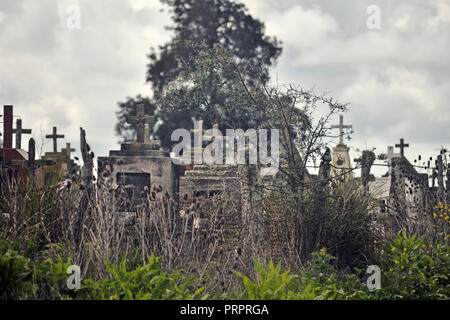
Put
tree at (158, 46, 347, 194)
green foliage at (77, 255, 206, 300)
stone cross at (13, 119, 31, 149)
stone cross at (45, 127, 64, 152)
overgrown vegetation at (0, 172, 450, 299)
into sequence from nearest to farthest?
green foliage at (77, 255, 206, 300) < overgrown vegetation at (0, 172, 450, 299) < tree at (158, 46, 347, 194) < stone cross at (13, 119, 31, 149) < stone cross at (45, 127, 64, 152)

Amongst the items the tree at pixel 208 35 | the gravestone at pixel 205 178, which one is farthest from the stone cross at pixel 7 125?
the gravestone at pixel 205 178

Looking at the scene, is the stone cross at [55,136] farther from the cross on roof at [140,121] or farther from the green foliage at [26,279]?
the green foliage at [26,279]

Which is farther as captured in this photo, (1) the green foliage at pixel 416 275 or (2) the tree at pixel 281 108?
(2) the tree at pixel 281 108

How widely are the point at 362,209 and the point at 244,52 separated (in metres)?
16.8

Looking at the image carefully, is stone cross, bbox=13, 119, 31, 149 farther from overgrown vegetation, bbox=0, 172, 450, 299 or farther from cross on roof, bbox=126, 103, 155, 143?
overgrown vegetation, bbox=0, 172, 450, 299

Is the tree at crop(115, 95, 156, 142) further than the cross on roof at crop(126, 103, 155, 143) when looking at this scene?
Yes

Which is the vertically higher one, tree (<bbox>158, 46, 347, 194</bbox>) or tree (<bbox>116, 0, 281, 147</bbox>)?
tree (<bbox>116, 0, 281, 147</bbox>)

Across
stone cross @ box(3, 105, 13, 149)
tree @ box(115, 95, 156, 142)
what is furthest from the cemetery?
tree @ box(115, 95, 156, 142)

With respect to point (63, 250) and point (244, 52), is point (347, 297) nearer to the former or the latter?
point (63, 250)

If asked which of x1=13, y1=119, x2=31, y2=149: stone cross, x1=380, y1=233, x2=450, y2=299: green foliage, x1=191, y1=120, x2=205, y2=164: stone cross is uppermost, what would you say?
x1=13, y1=119, x2=31, y2=149: stone cross

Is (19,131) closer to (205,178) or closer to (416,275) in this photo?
(205,178)

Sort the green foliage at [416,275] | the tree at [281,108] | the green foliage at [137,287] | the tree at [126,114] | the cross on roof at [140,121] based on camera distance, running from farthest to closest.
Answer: the tree at [126,114], the cross on roof at [140,121], the tree at [281,108], the green foliage at [416,275], the green foliage at [137,287]

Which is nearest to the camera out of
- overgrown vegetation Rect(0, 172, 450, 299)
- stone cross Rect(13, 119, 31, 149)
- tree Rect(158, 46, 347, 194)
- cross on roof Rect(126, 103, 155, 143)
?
overgrown vegetation Rect(0, 172, 450, 299)
